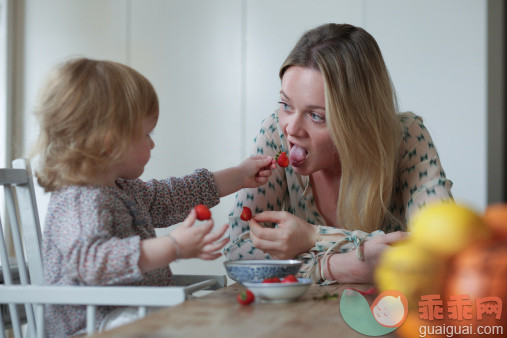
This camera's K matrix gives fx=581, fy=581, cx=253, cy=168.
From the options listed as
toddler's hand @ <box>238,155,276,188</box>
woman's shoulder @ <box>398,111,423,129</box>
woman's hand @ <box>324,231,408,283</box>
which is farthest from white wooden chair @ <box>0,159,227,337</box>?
woman's shoulder @ <box>398,111,423,129</box>

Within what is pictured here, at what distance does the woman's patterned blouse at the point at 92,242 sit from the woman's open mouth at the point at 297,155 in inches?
17.0

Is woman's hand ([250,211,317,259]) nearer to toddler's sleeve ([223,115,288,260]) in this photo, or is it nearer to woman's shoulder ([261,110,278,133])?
toddler's sleeve ([223,115,288,260])

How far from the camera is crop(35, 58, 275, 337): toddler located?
3.40 ft

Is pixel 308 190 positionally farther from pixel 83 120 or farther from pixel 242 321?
pixel 242 321

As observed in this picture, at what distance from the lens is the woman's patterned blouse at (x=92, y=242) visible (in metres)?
1.03

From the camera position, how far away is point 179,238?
1.04m

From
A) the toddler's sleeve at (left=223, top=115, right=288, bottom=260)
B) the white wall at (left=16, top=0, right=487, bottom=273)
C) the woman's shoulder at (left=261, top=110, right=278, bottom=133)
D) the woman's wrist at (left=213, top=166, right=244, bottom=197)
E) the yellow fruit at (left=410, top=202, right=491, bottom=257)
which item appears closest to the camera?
the yellow fruit at (left=410, top=202, right=491, bottom=257)

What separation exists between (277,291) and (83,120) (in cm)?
55

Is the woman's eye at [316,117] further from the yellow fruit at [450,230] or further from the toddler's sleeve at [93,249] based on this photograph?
the yellow fruit at [450,230]

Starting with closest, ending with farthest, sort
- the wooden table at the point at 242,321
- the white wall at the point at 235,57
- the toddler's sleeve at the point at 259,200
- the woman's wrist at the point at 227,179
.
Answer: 1. the wooden table at the point at 242,321
2. the toddler's sleeve at the point at 259,200
3. the woman's wrist at the point at 227,179
4. the white wall at the point at 235,57

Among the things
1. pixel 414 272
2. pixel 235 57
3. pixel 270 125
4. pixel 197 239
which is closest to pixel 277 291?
pixel 197 239

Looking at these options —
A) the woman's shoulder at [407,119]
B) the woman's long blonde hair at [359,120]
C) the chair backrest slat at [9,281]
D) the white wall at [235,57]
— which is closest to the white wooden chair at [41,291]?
the chair backrest slat at [9,281]

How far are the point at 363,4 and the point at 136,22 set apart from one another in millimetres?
1358

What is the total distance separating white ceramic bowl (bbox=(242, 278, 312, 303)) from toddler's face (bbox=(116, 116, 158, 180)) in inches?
18.3
